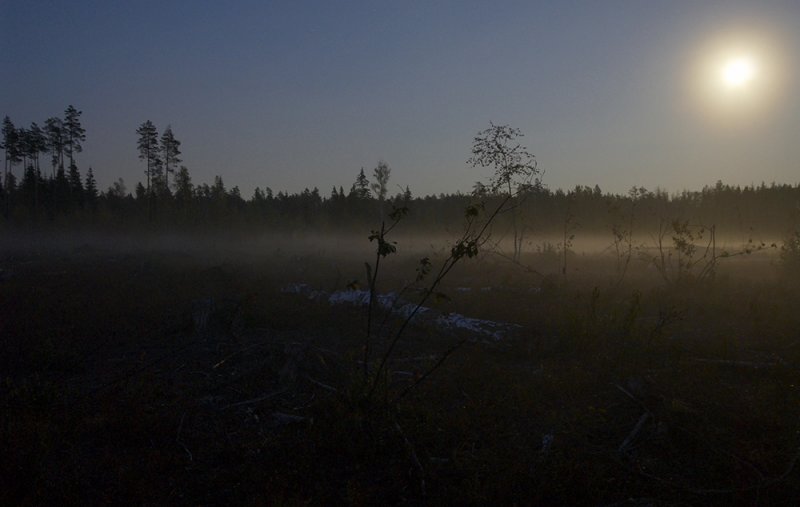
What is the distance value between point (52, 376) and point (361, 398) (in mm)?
6175

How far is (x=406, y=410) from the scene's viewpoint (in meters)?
6.69

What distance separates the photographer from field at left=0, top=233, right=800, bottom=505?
508 centimetres

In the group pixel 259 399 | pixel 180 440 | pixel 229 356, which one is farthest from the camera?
pixel 229 356

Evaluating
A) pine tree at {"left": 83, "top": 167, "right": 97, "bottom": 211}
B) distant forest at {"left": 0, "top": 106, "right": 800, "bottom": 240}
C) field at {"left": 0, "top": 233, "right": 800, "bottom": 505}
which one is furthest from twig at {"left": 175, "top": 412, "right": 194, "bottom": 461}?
pine tree at {"left": 83, "top": 167, "right": 97, "bottom": 211}

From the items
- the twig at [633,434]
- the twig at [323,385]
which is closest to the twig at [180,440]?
the twig at [323,385]

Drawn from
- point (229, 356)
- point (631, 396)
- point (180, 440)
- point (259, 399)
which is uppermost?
point (229, 356)

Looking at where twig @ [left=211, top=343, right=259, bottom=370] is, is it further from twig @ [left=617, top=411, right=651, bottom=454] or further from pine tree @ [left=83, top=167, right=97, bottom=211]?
pine tree @ [left=83, top=167, right=97, bottom=211]

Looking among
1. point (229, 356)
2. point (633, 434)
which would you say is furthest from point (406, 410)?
point (229, 356)

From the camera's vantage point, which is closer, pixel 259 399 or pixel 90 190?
pixel 259 399

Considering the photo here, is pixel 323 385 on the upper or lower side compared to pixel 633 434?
upper

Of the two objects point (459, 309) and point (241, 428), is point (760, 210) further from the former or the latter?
point (241, 428)

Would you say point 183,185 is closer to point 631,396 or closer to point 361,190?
point 361,190

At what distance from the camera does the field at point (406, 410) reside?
508 cm

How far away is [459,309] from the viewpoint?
1365 centimetres
